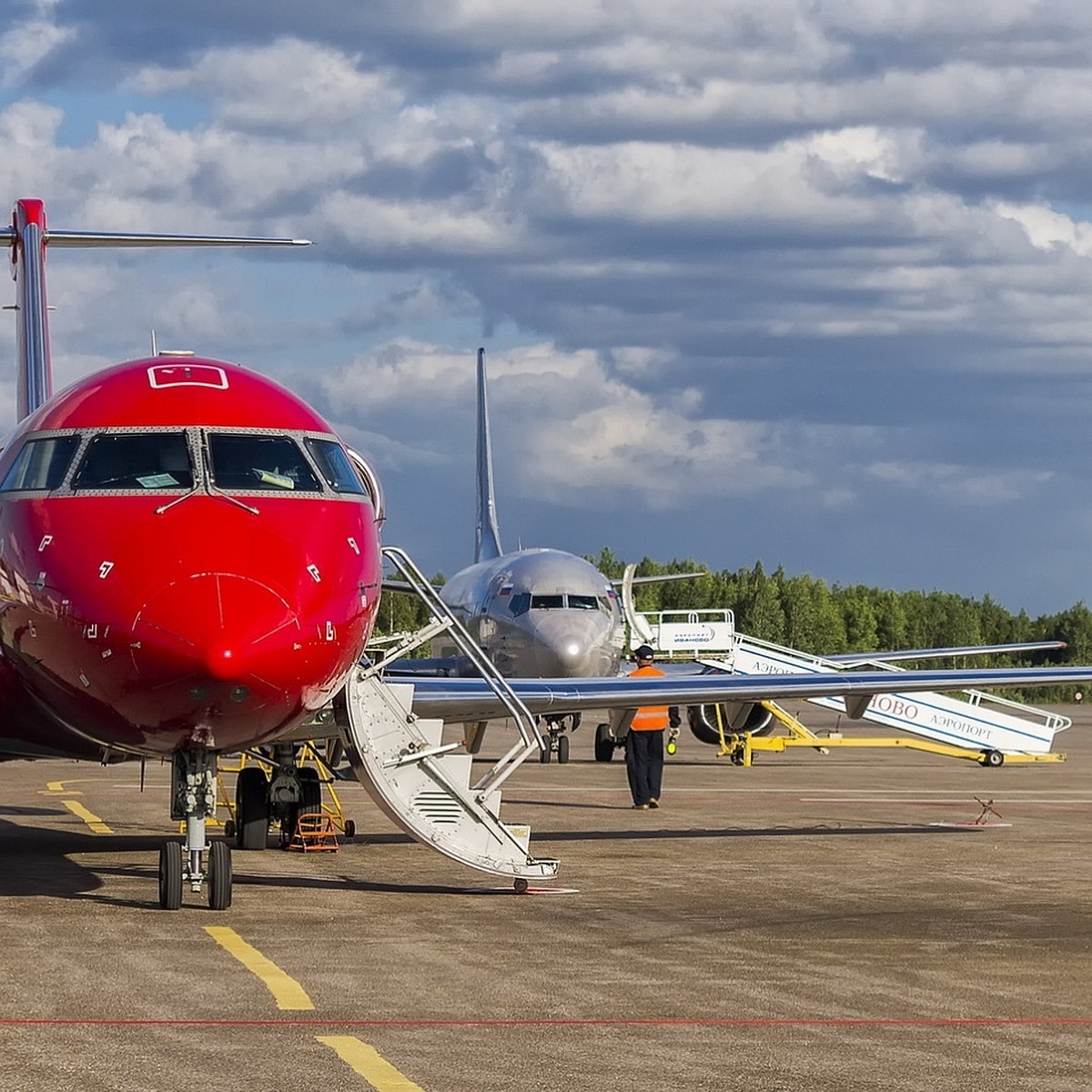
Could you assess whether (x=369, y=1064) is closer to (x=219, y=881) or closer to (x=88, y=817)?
(x=219, y=881)

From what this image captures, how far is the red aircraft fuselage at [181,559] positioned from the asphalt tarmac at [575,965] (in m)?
1.42

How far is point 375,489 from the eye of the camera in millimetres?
15320

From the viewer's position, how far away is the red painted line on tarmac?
891cm

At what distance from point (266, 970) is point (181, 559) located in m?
2.80

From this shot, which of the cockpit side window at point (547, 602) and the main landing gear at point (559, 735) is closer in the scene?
the main landing gear at point (559, 735)

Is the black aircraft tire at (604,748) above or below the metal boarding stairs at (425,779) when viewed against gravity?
below

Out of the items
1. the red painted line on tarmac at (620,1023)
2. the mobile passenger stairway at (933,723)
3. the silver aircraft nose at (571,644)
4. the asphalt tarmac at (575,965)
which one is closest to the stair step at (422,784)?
the asphalt tarmac at (575,965)

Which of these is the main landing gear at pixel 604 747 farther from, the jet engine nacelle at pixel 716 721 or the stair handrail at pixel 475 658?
the stair handrail at pixel 475 658

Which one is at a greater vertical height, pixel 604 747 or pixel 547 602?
pixel 547 602

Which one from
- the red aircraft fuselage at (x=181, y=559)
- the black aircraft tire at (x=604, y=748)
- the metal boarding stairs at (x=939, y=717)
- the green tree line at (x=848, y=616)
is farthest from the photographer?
the green tree line at (x=848, y=616)

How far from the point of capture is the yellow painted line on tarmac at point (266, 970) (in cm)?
959

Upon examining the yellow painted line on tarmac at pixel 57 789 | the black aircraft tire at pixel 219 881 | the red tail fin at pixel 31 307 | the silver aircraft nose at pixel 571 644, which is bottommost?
the yellow painted line on tarmac at pixel 57 789

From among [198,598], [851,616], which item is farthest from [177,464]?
[851,616]

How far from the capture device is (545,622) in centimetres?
3612
